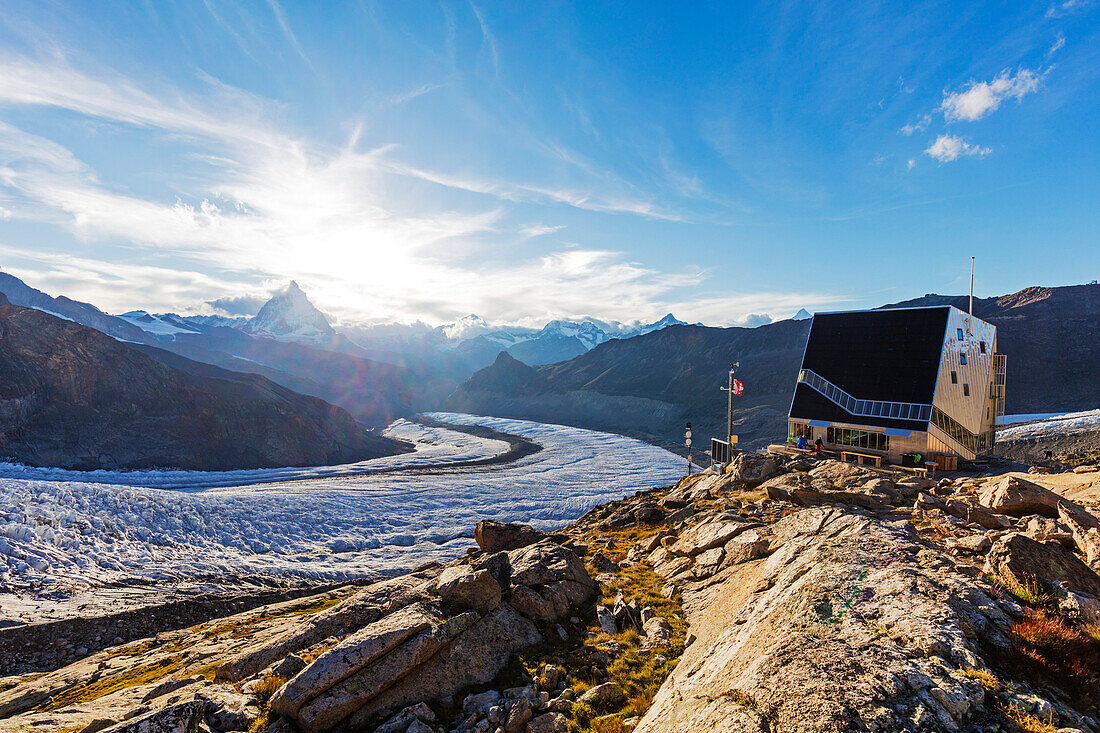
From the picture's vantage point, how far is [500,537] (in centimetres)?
1898

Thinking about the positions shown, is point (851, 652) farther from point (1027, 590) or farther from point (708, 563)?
point (708, 563)

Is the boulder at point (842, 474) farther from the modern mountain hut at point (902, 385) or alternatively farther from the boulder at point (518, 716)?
the boulder at point (518, 716)

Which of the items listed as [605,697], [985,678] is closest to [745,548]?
[605,697]

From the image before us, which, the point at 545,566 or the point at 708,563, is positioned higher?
the point at 545,566

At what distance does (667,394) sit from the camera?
18438 cm

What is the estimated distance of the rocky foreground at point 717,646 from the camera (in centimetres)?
539

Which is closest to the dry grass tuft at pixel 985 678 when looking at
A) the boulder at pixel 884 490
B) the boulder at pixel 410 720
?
the boulder at pixel 410 720

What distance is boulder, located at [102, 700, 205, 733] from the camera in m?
7.19

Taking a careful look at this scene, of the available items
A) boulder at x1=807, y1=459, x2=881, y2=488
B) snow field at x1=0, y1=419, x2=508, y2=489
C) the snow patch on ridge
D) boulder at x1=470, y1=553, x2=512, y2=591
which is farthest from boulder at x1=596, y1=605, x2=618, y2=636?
snow field at x1=0, y1=419, x2=508, y2=489

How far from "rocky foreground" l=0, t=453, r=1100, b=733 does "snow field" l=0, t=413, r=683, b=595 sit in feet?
68.2

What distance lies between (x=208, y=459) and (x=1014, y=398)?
187 meters

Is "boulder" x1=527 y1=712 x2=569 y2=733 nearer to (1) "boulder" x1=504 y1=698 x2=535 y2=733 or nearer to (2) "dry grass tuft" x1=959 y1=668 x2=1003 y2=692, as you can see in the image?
(1) "boulder" x1=504 y1=698 x2=535 y2=733

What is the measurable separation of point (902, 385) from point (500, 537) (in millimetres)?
35151

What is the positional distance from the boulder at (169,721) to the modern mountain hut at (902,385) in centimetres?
4037
